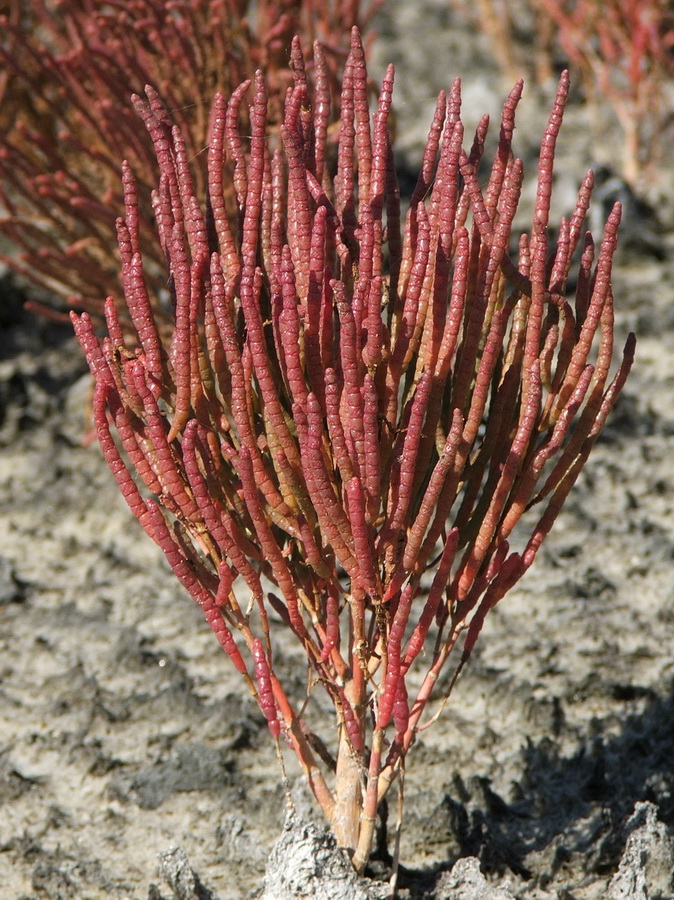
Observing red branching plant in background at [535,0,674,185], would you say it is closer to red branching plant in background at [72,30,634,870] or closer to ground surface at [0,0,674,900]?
ground surface at [0,0,674,900]

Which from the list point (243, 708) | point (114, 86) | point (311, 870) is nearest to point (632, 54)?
point (114, 86)

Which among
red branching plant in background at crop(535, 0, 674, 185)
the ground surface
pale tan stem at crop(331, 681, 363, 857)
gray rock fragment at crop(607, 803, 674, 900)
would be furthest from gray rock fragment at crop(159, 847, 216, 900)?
red branching plant in background at crop(535, 0, 674, 185)

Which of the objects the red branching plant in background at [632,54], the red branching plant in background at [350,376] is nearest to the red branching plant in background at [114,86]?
the red branching plant in background at [350,376]

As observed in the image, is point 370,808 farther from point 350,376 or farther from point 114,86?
point 114,86

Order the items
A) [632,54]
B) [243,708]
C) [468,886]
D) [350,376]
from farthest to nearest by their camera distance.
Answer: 1. [632,54]
2. [243,708]
3. [468,886]
4. [350,376]

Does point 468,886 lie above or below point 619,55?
below

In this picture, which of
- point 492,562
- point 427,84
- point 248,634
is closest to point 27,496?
point 248,634

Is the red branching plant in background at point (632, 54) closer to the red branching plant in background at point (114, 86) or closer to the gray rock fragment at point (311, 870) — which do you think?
the red branching plant in background at point (114, 86)
